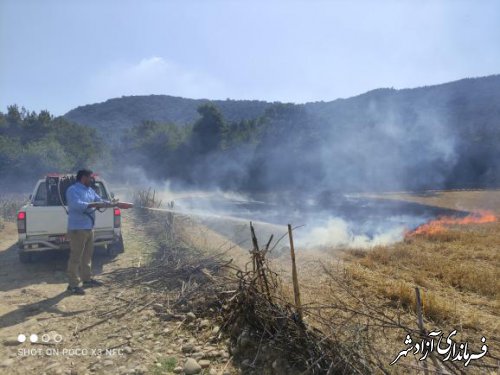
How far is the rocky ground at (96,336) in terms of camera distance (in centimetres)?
330

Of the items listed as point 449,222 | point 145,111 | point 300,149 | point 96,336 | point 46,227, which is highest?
point 145,111

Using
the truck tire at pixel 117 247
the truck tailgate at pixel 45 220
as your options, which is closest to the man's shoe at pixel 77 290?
the truck tailgate at pixel 45 220

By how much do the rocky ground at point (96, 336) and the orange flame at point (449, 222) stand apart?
9.26 metres

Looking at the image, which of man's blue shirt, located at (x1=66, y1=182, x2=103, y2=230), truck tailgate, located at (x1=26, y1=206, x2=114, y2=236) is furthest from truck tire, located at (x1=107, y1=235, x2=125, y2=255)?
man's blue shirt, located at (x1=66, y1=182, x2=103, y2=230)

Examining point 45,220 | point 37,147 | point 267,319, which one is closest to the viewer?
point 267,319

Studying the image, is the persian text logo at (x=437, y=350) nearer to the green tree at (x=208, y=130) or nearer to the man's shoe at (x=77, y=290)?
the man's shoe at (x=77, y=290)

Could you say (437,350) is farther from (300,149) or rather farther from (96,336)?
(300,149)

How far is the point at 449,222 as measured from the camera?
523 inches

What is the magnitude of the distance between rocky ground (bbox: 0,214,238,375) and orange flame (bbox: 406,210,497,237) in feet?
30.4

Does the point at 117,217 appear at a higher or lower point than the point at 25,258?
higher

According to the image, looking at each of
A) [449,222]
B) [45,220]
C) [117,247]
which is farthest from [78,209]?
[449,222]

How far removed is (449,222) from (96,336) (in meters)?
13.4

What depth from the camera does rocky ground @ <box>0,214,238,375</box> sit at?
3.30 metres

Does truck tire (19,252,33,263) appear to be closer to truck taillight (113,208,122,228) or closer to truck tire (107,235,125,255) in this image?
truck tire (107,235,125,255)
